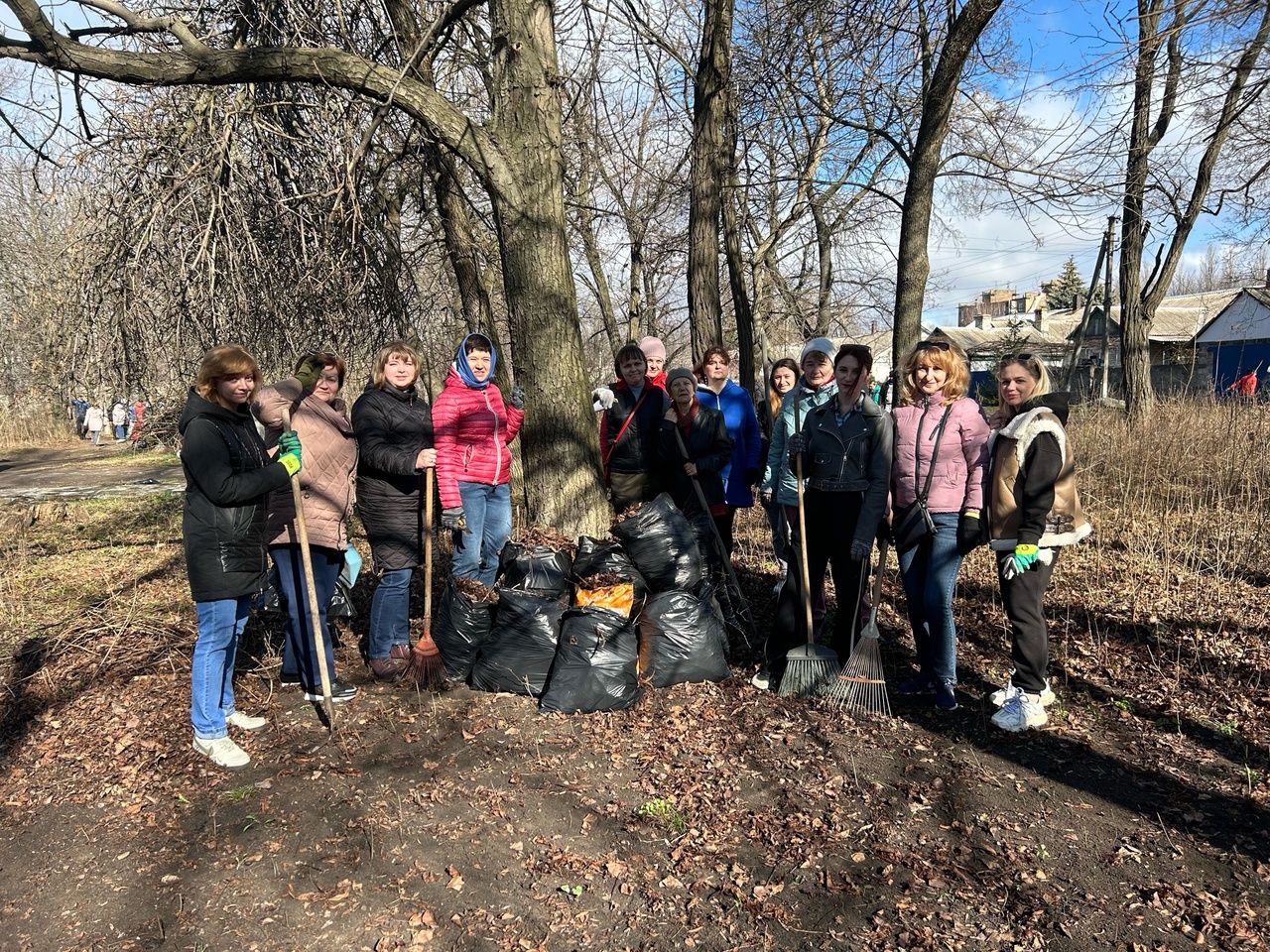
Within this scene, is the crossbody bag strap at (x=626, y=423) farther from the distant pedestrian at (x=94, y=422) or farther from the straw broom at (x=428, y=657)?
the distant pedestrian at (x=94, y=422)

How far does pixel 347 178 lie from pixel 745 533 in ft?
14.2

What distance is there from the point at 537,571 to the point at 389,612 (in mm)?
796

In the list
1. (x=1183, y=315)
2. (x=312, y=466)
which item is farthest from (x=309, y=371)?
(x=1183, y=315)

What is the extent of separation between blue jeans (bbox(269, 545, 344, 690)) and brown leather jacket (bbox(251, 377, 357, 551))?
0.08m

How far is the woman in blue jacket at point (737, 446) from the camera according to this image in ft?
16.6

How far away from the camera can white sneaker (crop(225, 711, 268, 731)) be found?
354cm

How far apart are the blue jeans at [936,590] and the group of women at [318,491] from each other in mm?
2169

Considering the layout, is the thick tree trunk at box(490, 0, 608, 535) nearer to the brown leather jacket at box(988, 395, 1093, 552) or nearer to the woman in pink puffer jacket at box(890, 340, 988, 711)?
the woman in pink puffer jacket at box(890, 340, 988, 711)

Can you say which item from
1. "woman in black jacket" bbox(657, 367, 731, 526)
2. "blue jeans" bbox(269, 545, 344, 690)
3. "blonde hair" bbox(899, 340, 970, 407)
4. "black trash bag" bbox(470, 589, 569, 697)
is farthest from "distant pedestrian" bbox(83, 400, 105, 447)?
"blonde hair" bbox(899, 340, 970, 407)

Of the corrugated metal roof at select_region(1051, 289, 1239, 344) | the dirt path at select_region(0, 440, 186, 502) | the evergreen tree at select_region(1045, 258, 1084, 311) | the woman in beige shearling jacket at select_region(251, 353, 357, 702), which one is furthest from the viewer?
the evergreen tree at select_region(1045, 258, 1084, 311)

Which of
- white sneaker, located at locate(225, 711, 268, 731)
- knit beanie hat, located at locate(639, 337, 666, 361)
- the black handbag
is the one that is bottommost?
white sneaker, located at locate(225, 711, 268, 731)

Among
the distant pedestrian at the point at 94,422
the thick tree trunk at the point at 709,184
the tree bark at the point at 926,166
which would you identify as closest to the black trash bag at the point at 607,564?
the thick tree trunk at the point at 709,184

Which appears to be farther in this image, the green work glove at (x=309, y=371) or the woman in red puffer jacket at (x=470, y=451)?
the woman in red puffer jacket at (x=470, y=451)

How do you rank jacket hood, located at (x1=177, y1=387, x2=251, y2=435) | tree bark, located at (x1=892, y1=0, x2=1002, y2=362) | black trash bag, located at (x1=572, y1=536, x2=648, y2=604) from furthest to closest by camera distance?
tree bark, located at (x1=892, y1=0, x2=1002, y2=362) < black trash bag, located at (x1=572, y1=536, x2=648, y2=604) < jacket hood, located at (x1=177, y1=387, x2=251, y2=435)
